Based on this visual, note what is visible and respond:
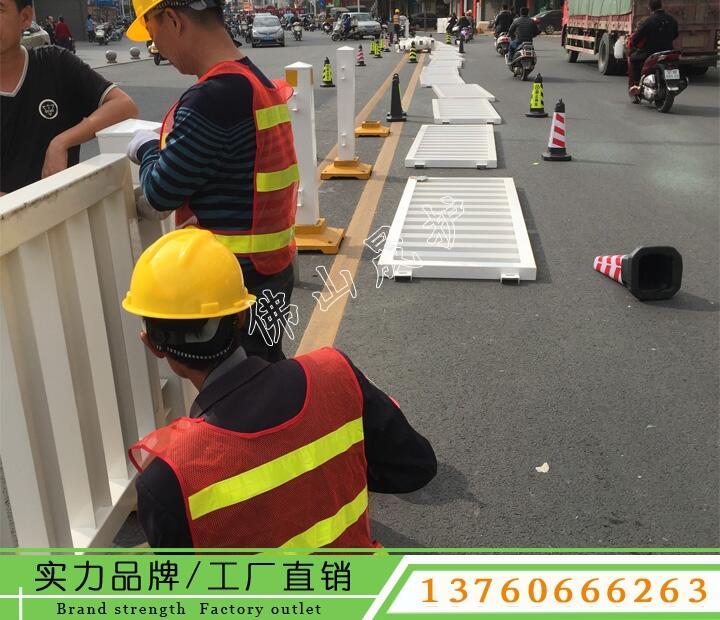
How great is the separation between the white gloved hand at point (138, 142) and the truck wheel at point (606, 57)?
21365 mm

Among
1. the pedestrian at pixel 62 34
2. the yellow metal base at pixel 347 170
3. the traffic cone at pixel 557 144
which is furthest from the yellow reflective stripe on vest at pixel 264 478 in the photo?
the pedestrian at pixel 62 34

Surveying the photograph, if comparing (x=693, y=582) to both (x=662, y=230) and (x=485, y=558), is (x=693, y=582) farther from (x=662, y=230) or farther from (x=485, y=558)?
(x=662, y=230)

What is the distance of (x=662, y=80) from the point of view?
49.0 ft

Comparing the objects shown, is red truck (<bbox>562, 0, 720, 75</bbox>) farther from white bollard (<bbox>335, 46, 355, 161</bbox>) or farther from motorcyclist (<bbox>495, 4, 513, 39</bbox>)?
white bollard (<bbox>335, 46, 355, 161</bbox>)

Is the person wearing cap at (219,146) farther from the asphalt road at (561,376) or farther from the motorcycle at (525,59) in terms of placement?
the motorcycle at (525,59)

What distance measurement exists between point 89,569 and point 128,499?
0.95 meters

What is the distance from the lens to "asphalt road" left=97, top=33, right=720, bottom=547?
3.38 m

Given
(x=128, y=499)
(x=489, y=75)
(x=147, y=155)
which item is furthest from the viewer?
(x=489, y=75)

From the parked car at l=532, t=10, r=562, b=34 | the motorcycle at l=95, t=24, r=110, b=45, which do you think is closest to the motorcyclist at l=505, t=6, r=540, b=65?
the parked car at l=532, t=10, r=562, b=34

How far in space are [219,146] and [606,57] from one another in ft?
72.6

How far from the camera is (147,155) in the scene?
272cm

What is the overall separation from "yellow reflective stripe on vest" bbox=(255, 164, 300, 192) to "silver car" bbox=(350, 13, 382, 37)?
5388 centimetres

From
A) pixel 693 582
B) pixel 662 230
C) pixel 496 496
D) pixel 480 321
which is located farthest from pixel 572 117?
pixel 693 582

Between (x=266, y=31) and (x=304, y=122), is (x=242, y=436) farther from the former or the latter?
(x=266, y=31)
